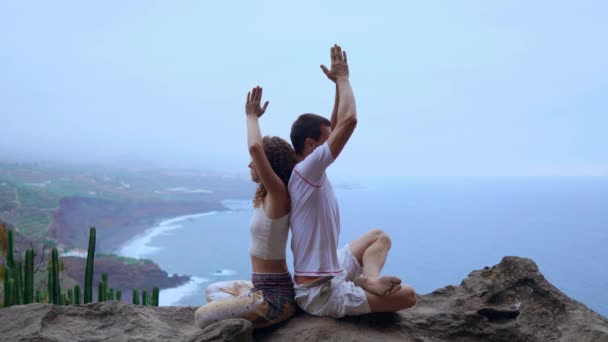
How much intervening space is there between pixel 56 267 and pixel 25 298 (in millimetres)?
347

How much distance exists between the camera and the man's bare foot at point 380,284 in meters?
2.48

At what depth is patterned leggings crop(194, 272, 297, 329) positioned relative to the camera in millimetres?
2553

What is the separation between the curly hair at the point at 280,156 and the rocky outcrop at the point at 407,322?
662 millimetres

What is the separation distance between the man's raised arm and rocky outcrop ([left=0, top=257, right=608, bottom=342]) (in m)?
0.82

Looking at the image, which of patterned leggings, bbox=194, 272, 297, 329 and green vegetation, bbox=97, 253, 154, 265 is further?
green vegetation, bbox=97, 253, 154, 265

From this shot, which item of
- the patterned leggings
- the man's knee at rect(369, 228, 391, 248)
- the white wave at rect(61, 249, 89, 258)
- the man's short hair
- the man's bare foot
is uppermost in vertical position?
the man's short hair

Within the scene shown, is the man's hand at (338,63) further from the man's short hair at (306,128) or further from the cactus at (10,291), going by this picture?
the cactus at (10,291)

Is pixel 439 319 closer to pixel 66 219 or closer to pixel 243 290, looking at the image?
pixel 243 290

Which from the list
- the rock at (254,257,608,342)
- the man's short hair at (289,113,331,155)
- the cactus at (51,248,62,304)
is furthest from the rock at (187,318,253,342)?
the cactus at (51,248,62,304)

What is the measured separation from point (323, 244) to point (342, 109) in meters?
0.59

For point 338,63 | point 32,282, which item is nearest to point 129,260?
point 32,282

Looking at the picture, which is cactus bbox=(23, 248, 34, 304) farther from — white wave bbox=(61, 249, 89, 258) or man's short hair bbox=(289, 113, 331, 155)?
white wave bbox=(61, 249, 89, 258)

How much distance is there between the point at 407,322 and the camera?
280cm

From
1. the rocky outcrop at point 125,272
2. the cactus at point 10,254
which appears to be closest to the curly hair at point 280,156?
the cactus at point 10,254
